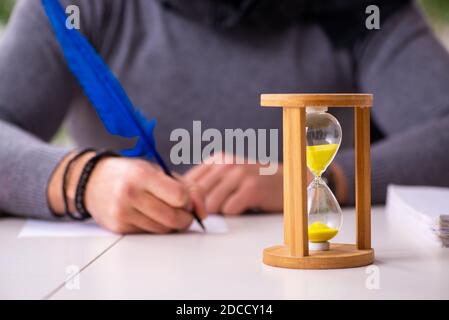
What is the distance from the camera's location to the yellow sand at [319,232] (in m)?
1.01

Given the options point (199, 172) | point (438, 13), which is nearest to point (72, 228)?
point (199, 172)

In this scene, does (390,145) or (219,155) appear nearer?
(219,155)

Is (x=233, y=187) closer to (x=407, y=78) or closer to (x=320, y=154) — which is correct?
(x=320, y=154)

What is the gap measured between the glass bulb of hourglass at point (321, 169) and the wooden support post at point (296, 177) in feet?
0.09

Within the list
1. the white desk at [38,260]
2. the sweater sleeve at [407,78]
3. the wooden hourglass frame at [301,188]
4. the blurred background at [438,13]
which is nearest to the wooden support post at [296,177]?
the wooden hourglass frame at [301,188]

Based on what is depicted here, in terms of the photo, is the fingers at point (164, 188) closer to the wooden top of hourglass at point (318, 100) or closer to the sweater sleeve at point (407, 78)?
the wooden top of hourglass at point (318, 100)

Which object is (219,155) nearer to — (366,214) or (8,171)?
(8,171)

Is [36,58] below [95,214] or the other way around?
the other way around

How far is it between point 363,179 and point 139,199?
40cm

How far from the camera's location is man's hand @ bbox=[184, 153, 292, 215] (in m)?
1.53

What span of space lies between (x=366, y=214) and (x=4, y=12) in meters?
3.76

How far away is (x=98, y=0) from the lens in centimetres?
194

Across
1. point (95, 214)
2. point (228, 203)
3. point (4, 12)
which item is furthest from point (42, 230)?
point (4, 12)

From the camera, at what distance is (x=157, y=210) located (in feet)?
4.16
